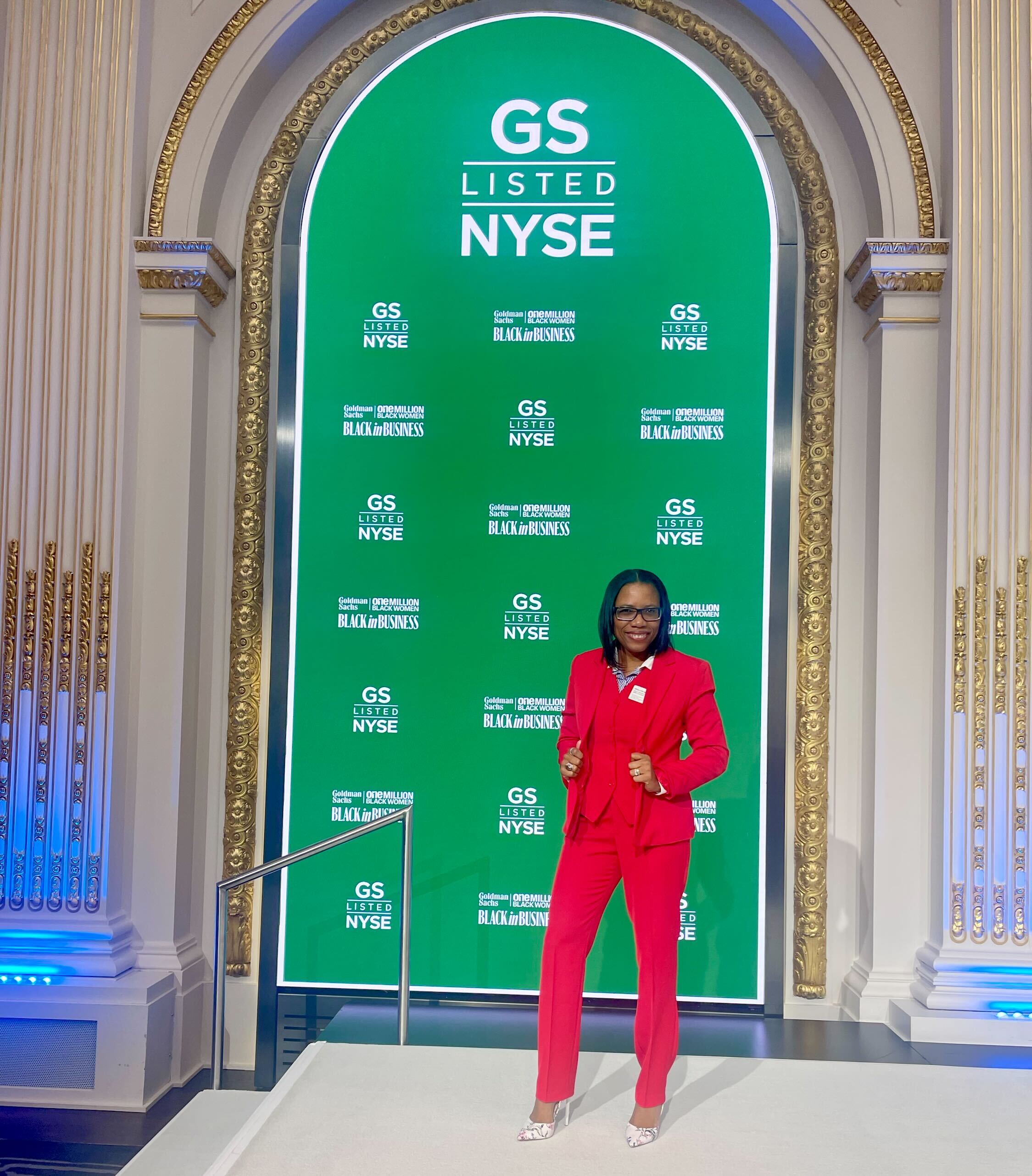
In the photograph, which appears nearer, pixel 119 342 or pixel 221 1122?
pixel 221 1122

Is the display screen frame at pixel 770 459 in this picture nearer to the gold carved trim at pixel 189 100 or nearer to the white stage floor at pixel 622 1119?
the gold carved trim at pixel 189 100

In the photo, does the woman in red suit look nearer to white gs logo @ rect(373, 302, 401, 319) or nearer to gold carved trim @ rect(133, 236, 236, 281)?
white gs logo @ rect(373, 302, 401, 319)

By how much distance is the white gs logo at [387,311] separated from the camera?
5016 millimetres

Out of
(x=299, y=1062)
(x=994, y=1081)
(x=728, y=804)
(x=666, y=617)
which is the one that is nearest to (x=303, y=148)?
(x=666, y=617)

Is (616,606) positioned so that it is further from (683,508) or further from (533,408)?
(533,408)

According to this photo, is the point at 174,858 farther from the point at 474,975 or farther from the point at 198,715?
the point at 474,975

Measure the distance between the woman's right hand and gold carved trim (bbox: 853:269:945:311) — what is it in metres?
2.72

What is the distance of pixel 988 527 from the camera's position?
4492mm

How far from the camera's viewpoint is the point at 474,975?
188 inches

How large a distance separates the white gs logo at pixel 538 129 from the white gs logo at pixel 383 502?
5.56 feet

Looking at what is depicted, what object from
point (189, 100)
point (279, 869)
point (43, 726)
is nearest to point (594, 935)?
point (279, 869)

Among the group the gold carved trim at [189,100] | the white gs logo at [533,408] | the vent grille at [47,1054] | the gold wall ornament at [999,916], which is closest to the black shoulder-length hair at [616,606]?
the white gs logo at [533,408]

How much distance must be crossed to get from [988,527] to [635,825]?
2362 millimetres

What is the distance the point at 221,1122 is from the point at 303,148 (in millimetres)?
4152
